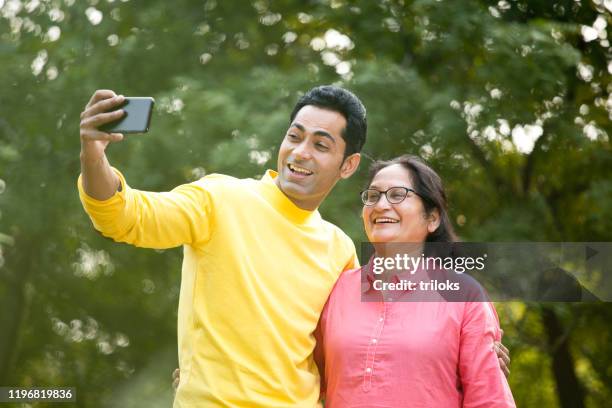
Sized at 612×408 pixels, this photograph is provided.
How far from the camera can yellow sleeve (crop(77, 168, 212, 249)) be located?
2.21 meters

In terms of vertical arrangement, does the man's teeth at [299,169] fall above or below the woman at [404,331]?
above

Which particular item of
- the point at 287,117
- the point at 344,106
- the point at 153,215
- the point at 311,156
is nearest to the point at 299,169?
the point at 311,156

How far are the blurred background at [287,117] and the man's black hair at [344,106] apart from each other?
261cm

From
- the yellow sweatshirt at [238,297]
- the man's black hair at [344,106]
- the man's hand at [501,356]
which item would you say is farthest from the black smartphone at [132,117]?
the man's hand at [501,356]

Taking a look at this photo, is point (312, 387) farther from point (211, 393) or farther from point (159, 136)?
point (159, 136)

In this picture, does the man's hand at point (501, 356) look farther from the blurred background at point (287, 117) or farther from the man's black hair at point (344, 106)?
the blurred background at point (287, 117)

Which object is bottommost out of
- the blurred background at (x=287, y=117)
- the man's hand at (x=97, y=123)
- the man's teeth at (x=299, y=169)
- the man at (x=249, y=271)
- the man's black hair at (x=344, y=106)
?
the blurred background at (x=287, y=117)

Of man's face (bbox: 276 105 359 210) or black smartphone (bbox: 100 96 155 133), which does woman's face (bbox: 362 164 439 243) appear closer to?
man's face (bbox: 276 105 359 210)

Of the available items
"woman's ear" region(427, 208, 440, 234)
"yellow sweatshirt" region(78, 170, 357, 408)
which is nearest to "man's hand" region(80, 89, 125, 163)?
"yellow sweatshirt" region(78, 170, 357, 408)

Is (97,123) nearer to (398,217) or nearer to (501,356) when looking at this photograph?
(398,217)

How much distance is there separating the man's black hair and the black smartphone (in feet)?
2.80

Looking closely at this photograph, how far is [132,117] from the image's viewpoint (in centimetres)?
Answer: 214

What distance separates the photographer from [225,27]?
7148mm

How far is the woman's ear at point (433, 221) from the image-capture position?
9.39ft
